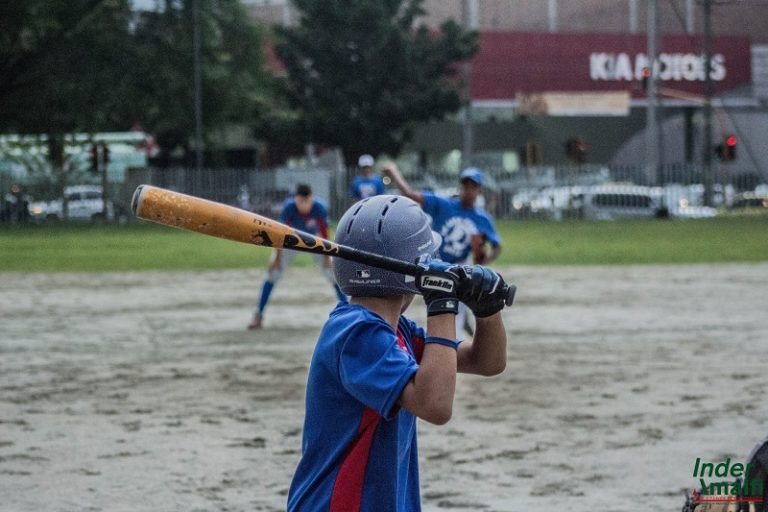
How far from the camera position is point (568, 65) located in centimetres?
6650

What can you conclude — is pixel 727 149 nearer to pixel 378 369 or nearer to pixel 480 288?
pixel 480 288

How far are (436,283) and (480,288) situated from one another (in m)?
0.11

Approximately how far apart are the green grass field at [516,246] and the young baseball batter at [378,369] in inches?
913

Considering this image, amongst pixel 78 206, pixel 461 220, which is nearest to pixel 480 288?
pixel 461 220

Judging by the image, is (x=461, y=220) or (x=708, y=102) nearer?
(x=461, y=220)

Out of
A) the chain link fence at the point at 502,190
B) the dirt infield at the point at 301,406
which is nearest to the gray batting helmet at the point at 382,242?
the dirt infield at the point at 301,406

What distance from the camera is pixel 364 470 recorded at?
11.6 feet

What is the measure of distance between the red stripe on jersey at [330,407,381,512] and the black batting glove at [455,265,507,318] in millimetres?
373

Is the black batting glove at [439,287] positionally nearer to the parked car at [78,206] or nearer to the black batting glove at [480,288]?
the black batting glove at [480,288]

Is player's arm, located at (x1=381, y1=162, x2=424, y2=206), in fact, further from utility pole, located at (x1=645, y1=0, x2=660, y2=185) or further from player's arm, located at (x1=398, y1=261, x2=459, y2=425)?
utility pole, located at (x1=645, y1=0, x2=660, y2=185)

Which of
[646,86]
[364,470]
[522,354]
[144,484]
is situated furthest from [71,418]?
[646,86]

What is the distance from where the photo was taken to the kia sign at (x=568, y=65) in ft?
216

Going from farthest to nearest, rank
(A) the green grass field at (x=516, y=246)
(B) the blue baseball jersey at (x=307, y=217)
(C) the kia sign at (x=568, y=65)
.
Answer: (C) the kia sign at (x=568, y=65) → (A) the green grass field at (x=516, y=246) → (B) the blue baseball jersey at (x=307, y=217)

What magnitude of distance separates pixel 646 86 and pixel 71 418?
46.5 meters
